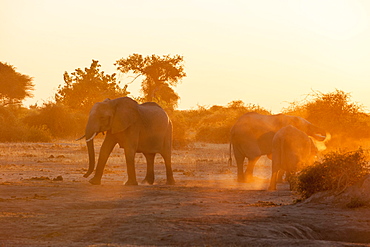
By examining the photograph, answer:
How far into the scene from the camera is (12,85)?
52.4 m

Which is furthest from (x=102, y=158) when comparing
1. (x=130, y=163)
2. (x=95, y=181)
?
(x=130, y=163)

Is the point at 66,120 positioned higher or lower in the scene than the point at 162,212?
higher

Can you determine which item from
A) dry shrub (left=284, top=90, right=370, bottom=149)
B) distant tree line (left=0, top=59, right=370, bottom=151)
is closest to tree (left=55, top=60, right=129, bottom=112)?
distant tree line (left=0, top=59, right=370, bottom=151)

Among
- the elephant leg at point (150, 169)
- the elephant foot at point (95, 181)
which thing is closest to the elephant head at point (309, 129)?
the elephant leg at point (150, 169)

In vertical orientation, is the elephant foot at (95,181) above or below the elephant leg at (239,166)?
below

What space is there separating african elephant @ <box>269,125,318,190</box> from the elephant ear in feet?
11.8

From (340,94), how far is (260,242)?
22.5 meters

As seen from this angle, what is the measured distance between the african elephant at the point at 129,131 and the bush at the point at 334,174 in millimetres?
5026

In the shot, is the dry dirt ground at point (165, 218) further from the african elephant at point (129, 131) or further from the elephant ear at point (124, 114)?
the elephant ear at point (124, 114)

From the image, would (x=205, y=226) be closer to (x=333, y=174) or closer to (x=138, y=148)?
(x=333, y=174)

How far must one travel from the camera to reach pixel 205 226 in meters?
9.29

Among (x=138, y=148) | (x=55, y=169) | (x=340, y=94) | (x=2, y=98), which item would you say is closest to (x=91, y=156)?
(x=138, y=148)

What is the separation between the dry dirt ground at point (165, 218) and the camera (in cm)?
857

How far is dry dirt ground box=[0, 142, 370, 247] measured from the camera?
28.1ft
